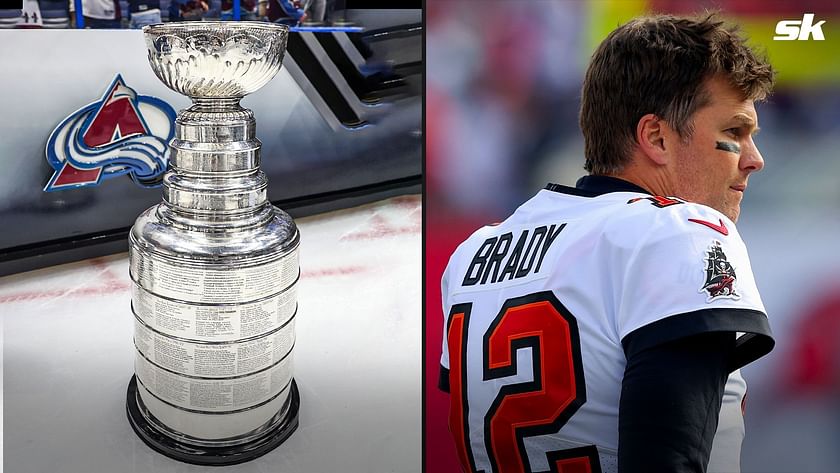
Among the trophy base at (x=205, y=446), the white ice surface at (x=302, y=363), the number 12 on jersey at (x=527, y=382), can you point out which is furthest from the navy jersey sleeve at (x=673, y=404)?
the trophy base at (x=205, y=446)

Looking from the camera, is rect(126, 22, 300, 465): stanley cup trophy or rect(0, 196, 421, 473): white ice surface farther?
rect(0, 196, 421, 473): white ice surface

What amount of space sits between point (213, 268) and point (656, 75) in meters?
1.04

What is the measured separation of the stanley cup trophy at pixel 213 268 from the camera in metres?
1.83

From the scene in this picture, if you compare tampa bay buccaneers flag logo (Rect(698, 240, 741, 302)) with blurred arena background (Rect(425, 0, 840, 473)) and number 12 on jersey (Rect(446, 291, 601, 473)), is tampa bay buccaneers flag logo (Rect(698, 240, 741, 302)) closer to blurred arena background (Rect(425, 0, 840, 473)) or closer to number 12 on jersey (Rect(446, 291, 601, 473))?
number 12 on jersey (Rect(446, 291, 601, 473))

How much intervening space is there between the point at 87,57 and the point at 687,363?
2.43 meters

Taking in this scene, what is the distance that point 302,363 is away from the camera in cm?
239

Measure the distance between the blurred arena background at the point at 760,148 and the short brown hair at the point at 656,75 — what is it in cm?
4

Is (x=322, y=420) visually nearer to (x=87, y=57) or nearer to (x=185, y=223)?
(x=185, y=223)

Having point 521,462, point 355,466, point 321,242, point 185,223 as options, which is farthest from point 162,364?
point 321,242

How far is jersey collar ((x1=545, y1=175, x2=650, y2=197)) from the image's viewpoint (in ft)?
4.39

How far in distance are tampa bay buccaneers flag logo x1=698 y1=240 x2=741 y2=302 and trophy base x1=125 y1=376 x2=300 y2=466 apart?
51.8 inches

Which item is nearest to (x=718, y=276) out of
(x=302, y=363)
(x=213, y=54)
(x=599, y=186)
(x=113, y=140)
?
(x=599, y=186)

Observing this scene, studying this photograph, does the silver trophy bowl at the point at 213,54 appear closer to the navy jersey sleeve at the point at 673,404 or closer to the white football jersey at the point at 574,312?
the white football jersey at the point at 574,312

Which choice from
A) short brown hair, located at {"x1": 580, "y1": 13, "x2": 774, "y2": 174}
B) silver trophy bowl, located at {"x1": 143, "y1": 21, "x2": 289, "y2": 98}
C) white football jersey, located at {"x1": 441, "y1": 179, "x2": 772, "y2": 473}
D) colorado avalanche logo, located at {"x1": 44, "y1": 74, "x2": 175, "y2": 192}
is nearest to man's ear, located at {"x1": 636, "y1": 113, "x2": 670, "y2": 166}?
short brown hair, located at {"x1": 580, "y1": 13, "x2": 774, "y2": 174}
